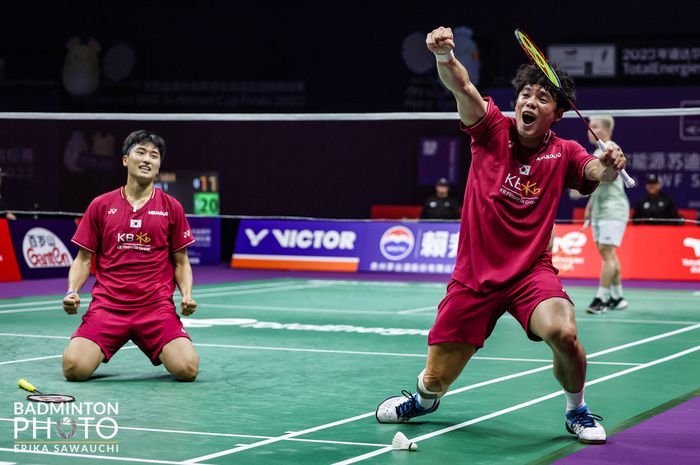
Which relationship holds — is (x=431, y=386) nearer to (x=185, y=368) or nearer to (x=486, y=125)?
(x=486, y=125)

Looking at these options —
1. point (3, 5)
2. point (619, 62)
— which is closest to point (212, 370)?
point (619, 62)

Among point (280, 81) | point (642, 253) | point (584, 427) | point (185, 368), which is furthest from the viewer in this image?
point (280, 81)

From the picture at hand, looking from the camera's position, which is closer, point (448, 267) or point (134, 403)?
point (134, 403)

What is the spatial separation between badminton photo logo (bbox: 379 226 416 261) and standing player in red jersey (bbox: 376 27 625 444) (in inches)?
549

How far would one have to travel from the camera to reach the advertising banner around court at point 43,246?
18.5 metres

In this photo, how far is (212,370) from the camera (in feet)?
30.3

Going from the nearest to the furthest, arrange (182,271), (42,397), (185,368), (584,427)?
(584,427), (42,397), (185,368), (182,271)

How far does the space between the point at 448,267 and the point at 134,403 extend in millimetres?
12892

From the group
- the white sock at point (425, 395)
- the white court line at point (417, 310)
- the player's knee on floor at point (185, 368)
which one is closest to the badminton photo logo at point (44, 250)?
the white court line at point (417, 310)

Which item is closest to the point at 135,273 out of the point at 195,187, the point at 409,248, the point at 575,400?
the point at 575,400

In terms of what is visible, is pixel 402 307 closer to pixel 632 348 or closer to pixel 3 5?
pixel 632 348

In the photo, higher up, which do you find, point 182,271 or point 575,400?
point 182,271

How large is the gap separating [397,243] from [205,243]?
412 cm

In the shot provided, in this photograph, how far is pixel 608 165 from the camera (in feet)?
20.4
